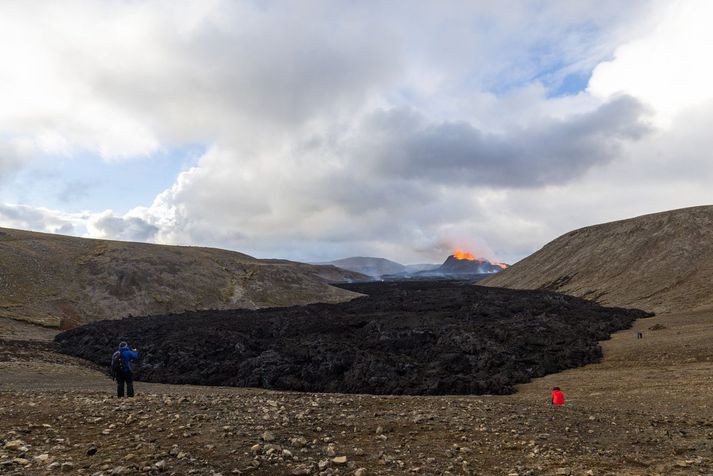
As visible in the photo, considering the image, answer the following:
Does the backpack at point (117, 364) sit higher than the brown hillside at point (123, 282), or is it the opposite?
the brown hillside at point (123, 282)

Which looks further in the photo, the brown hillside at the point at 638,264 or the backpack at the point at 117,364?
the brown hillside at the point at 638,264

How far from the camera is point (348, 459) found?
31.2 ft

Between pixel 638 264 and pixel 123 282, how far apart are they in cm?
8011

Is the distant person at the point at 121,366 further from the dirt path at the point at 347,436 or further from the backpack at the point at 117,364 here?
the dirt path at the point at 347,436

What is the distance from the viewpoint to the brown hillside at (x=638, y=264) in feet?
193

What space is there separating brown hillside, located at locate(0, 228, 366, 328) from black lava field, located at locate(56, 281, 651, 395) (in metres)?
10.7

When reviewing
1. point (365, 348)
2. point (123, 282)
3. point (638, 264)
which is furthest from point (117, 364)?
point (638, 264)

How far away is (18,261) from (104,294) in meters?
11.6

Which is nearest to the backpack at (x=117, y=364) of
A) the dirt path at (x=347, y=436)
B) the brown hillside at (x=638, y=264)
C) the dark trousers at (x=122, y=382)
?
the dark trousers at (x=122, y=382)

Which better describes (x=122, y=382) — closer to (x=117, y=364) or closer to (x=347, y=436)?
(x=117, y=364)

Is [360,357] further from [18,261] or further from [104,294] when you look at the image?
[18,261]

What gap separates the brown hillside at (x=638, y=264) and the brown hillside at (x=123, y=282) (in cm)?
4187

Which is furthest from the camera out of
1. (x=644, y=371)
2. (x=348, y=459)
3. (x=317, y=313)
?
(x=317, y=313)

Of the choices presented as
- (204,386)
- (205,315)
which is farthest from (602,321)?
(205,315)
